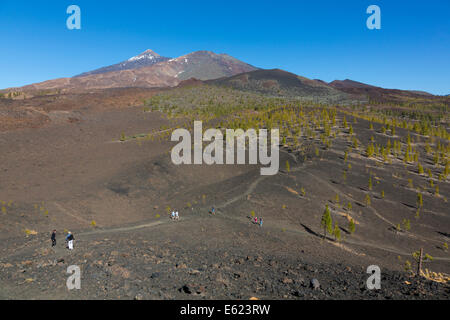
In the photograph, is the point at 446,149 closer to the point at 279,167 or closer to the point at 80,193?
the point at 279,167

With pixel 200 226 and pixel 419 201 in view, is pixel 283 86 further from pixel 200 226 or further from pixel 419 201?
pixel 200 226

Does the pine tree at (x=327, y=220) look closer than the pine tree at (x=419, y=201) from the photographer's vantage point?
Yes

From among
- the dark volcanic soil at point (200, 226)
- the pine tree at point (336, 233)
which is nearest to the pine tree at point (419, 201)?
the dark volcanic soil at point (200, 226)

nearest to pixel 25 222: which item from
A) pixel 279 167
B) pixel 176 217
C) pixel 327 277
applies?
pixel 176 217

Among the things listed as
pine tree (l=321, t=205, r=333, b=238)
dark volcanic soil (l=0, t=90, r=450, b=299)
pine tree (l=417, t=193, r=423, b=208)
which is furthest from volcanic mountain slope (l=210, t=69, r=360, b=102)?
pine tree (l=321, t=205, r=333, b=238)

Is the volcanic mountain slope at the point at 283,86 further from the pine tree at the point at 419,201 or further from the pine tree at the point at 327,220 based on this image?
the pine tree at the point at 327,220

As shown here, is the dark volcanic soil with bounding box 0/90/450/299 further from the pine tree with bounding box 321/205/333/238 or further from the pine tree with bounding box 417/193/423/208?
the pine tree with bounding box 321/205/333/238

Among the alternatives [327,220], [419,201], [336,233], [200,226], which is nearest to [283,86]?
[419,201]

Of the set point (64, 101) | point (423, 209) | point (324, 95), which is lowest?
point (423, 209)
